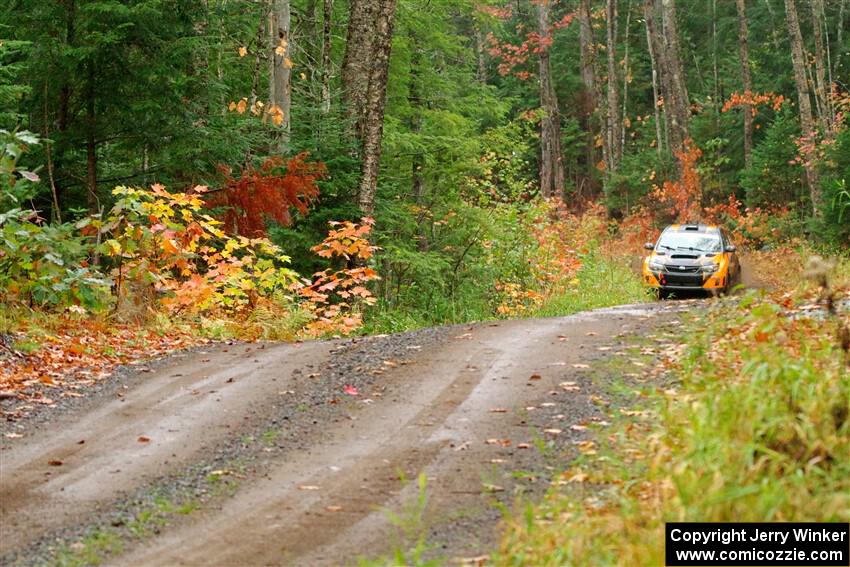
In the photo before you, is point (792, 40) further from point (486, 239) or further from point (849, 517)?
point (849, 517)

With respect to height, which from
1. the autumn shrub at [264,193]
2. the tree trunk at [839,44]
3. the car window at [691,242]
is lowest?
the car window at [691,242]

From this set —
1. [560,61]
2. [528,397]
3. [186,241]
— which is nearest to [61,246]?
[186,241]

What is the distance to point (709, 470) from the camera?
17.2 feet

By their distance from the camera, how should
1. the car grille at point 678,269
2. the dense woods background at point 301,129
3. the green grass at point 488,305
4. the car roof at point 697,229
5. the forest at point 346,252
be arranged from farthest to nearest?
the car roof at point 697,229
the car grille at point 678,269
the green grass at point 488,305
the dense woods background at point 301,129
the forest at point 346,252

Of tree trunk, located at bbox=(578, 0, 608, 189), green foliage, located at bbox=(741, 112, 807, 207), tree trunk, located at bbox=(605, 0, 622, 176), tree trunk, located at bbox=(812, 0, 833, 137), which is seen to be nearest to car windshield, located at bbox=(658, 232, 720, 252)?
tree trunk, located at bbox=(812, 0, 833, 137)

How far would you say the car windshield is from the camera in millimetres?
19891

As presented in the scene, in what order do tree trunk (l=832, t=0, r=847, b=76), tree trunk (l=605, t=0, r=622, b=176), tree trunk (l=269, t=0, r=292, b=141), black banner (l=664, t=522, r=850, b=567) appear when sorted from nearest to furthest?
black banner (l=664, t=522, r=850, b=567) → tree trunk (l=269, t=0, r=292, b=141) → tree trunk (l=832, t=0, r=847, b=76) → tree trunk (l=605, t=0, r=622, b=176)

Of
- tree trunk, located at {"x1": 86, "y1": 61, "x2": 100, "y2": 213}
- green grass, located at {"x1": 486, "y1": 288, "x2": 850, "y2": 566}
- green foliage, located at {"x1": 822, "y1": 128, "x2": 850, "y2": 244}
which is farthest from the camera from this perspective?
green foliage, located at {"x1": 822, "y1": 128, "x2": 850, "y2": 244}

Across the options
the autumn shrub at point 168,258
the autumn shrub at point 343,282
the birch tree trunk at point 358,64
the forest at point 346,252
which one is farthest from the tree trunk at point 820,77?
the autumn shrub at point 168,258

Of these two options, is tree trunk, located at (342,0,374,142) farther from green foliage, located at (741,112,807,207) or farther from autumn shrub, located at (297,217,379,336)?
green foliage, located at (741,112,807,207)

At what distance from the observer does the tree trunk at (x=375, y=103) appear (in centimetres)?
1578

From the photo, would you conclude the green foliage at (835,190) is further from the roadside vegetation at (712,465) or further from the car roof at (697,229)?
the roadside vegetation at (712,465)

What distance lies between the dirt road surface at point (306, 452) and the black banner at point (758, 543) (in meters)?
1.17

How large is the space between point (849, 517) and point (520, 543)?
1723 mm
